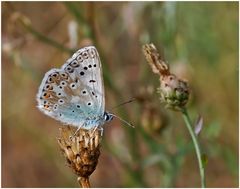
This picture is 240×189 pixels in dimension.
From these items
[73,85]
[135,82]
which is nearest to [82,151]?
[73,85]

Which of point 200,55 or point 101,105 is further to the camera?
point 200,55

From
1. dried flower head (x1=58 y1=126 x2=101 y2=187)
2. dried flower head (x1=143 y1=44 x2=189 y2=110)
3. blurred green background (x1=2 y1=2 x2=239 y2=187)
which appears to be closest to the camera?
dried flower head (x1=58 y1=126 x2=101 y2=187)

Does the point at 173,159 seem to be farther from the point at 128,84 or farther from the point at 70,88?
the point at 128,84

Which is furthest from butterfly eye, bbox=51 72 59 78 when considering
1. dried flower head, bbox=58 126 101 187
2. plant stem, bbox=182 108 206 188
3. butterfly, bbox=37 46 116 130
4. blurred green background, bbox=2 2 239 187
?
blurred green background, bbox=2 2 239 187

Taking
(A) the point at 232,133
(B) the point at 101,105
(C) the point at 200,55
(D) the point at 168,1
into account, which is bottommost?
(A) the point at 232,133

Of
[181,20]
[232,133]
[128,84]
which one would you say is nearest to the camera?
[181,20]

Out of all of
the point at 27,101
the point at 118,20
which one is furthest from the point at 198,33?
the point at 27,101

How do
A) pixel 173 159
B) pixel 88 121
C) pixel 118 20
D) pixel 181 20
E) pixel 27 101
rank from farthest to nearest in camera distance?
1. pixel 27 101
2. pixel 118 20
3. pixel 181 20
4. pixel 173 159
5. pixel 88 121

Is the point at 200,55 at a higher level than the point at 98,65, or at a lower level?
lower

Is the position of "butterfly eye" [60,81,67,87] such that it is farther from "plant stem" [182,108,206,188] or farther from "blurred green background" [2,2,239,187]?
"blurred green background" [2,2,239,187]
